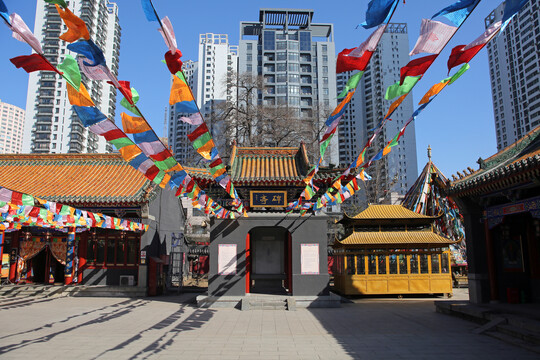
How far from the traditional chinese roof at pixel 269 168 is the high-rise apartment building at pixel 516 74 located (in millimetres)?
48311

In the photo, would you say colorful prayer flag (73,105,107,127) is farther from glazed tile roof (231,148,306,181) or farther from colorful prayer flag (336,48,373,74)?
glazed tile roof (231,148,306,181)

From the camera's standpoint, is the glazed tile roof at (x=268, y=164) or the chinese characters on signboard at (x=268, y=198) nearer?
the chinese characters on signboard at (x=268, y=198)

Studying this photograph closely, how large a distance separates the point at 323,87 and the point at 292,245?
55.8 meters

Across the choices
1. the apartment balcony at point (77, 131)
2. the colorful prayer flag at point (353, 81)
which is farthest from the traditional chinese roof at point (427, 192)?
the apartment balcony at point (77, 131)

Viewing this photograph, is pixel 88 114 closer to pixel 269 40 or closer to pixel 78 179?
pixel 78 179

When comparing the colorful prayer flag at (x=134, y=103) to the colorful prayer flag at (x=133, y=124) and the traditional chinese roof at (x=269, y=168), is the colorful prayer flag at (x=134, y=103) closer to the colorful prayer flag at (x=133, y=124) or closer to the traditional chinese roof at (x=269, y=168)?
the colorful prayer flag at (x=133, y=124)

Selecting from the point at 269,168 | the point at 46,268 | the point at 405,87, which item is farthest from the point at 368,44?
the point at 46,268

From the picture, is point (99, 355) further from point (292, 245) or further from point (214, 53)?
point (214, 53)

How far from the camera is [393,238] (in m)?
17.1

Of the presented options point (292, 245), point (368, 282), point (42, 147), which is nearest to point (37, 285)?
point (292, 245)

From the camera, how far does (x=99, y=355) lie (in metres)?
7.14

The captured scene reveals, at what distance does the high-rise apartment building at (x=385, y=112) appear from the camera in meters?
67.0

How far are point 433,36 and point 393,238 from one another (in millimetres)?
13904

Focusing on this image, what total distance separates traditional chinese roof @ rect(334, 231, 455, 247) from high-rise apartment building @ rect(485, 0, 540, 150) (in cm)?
4686
